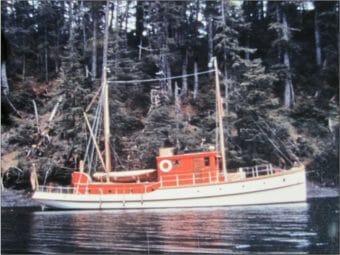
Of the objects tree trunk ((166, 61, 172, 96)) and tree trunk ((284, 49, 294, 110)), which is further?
tree trunk ((166, 61, 172, 96))

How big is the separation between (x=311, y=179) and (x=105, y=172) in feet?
5.45

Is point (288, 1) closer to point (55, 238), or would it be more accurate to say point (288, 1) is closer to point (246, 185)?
point (246, 185)

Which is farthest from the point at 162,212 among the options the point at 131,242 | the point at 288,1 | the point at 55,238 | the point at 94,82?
the point at 288,1

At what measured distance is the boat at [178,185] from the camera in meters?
4.84

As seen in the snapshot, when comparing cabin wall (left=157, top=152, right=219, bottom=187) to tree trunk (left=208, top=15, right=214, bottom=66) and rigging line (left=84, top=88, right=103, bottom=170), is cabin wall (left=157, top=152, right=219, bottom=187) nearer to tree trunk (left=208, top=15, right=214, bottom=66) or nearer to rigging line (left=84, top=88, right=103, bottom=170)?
rigging line (left=84, top=88, right=103, bottom=170)

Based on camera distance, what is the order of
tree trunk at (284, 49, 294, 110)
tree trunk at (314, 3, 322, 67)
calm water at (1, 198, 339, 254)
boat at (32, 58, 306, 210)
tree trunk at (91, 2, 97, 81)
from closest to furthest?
calm water at (1, 198, 339, 254) → tree trunk at (314, 3, 322, 67) → tree trunk at (284, 49, 294, 110) → boat at (32, 58, 306, 210) → tree trunk at (91, 2, 97, 81)

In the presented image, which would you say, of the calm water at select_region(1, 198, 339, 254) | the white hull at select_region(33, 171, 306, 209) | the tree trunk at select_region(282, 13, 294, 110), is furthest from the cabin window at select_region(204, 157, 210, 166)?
the tree trunk at select_region(282, 13, 294, 110)

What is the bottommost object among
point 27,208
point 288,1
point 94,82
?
Result: point 27,208

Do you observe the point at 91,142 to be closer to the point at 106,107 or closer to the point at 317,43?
the point at 106,107

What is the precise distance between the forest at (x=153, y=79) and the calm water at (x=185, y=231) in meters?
0.34

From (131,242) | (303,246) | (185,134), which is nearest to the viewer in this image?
(303,246)

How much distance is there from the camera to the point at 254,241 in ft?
14.4

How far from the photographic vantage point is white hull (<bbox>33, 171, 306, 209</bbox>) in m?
4.97

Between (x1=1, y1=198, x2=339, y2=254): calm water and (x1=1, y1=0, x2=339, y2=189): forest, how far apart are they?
0.34 metres
